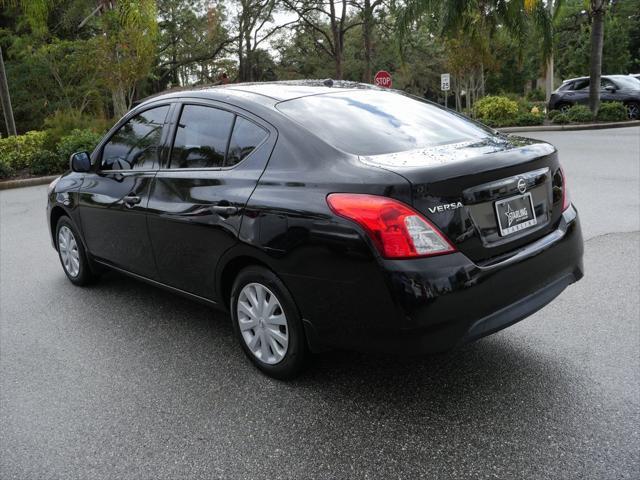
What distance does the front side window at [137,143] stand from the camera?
411 cm

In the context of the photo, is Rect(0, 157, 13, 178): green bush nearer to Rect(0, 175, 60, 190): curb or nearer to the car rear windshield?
Rect(0, 175, 60, 190): curb

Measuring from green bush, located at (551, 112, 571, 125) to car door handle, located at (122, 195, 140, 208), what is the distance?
19.1 metres

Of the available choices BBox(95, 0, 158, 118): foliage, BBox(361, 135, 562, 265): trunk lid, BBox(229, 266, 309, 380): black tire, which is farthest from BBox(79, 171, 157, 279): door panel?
BBox(95, 0, 158, 118): foliage

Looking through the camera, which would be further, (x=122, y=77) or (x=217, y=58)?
(x=217, y=58)

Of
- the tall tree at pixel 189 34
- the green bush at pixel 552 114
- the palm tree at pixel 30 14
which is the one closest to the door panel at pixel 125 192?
the palm tree at pixel 30 14

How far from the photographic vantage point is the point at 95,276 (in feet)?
17.4

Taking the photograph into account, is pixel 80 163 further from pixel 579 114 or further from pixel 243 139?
pixel 579 114

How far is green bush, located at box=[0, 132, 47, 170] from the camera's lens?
14.8m

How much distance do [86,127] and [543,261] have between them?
16.1 metres

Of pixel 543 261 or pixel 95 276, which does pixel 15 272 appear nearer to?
pixel 95 276

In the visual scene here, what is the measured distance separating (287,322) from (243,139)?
3.60 feet

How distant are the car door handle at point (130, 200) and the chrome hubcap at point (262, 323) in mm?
1219

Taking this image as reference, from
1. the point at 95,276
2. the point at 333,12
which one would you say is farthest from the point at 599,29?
the point at 95,276

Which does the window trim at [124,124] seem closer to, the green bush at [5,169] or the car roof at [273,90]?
the car roof at [273,90]
